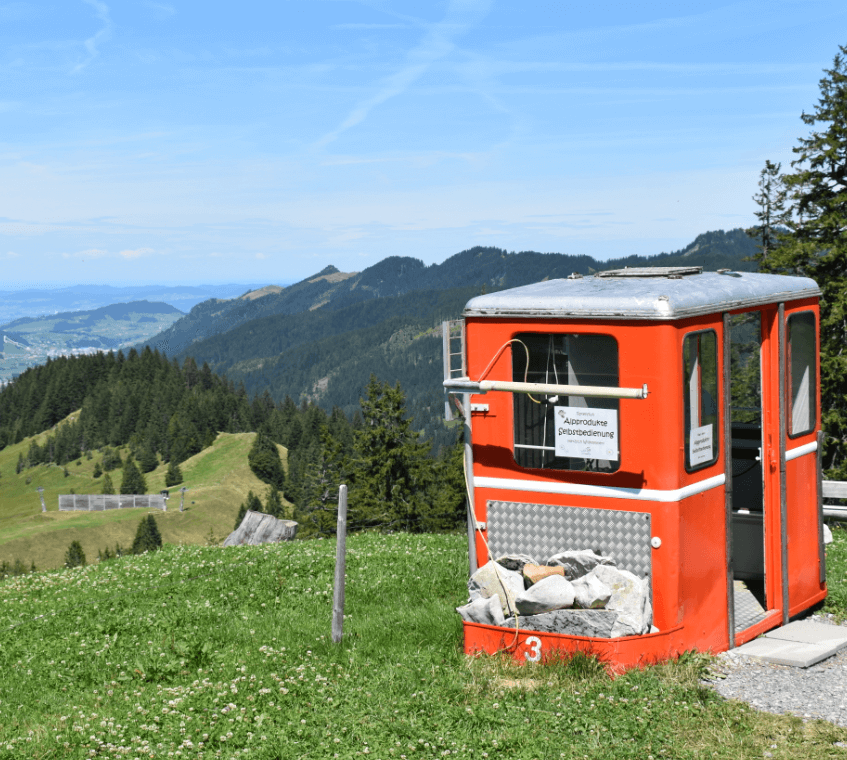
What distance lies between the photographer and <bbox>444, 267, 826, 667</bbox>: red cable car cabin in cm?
916

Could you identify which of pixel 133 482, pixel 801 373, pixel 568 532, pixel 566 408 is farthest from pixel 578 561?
pixel 133 482

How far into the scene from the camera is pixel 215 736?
796cm

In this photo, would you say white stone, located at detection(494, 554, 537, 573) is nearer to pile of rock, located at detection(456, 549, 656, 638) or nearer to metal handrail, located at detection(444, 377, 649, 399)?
pile of rock, located at detection(456, 549, 656, 638)

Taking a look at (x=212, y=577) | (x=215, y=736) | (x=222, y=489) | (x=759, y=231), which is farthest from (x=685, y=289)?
(x=222, y=489)

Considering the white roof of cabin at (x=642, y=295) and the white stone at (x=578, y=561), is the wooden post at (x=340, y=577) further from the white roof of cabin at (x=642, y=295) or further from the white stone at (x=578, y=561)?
the white roof of cabin at (x=642, y=295)

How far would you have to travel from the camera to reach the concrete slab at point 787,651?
970cm

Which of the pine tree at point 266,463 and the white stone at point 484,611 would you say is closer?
the white stone at point 484,611

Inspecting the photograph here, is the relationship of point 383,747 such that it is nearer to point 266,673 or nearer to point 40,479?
point 266,673

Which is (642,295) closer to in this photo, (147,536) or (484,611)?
(484,611)

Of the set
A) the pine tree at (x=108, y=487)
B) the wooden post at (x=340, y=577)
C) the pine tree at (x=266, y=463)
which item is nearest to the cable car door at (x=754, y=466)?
the wooden post at (x=340, y=577)

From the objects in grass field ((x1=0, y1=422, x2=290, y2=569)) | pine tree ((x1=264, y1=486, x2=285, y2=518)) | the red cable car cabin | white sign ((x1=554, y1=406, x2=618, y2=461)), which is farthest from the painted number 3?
pine tree ((x1=264, y1=486, x2=285, y2=518))

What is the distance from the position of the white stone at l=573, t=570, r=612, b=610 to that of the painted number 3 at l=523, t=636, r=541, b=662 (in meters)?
0.51

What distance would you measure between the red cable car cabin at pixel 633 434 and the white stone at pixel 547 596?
0.25 m

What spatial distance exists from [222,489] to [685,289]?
16124 centimetres
